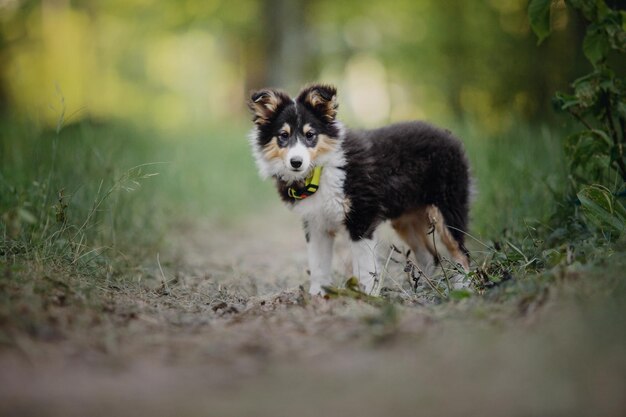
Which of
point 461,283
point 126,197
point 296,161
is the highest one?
point 296,161

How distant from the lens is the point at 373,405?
2.30m

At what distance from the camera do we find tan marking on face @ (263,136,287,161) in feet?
16.0

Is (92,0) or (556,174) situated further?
(92,0)

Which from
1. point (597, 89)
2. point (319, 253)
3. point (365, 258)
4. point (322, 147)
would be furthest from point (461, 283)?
point (597, 89)

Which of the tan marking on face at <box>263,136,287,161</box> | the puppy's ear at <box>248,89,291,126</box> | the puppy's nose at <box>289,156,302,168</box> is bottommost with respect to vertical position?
the puppy's nose at <box>289,156,302,168</box>

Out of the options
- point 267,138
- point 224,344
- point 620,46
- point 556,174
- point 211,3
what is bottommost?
point 224,344

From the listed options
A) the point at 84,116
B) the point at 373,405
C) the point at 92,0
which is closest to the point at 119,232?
the point at 84,116

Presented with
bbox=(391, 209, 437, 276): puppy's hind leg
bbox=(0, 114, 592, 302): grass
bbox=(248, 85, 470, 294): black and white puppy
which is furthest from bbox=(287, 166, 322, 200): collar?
bbox=(0, 114, 592, 302): grass

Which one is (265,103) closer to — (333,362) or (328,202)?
(328,202)

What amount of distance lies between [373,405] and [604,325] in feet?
3.40

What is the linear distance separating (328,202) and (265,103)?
96 cm

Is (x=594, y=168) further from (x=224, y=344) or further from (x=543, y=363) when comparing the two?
(x=224, y=344)

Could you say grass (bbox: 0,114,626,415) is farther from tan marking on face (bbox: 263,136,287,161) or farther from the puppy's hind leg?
tan marking on face (bbox: 263,136,287,161)

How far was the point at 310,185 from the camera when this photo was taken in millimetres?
4727
